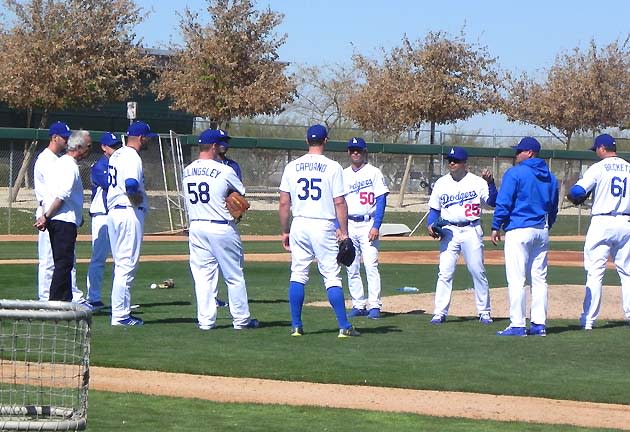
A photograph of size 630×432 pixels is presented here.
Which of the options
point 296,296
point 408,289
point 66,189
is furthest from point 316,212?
point 408,289

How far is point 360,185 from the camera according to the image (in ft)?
43.5

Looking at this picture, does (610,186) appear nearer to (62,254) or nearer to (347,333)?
(347,333)

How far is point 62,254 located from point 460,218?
410 centimetres

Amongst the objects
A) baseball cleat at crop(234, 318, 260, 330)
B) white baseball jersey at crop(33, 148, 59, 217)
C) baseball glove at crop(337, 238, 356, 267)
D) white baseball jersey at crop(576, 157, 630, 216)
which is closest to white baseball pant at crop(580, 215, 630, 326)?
white baseball jersey at crop(576, 157, 630, 216)

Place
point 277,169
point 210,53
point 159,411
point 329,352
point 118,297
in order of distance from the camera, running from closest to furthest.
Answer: point 159,411, point 329,352, point 118,297, point 277,169, point 210,53

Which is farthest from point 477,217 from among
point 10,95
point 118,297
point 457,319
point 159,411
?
point 10,95

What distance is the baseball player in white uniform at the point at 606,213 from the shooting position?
12047 mm

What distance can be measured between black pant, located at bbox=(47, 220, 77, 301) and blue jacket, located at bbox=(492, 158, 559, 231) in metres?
4.17

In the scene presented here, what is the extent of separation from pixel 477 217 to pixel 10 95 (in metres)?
27.9

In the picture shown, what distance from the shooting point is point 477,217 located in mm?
12602

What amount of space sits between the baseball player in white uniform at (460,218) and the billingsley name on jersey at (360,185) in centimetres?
86

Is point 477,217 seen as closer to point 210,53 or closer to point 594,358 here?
point 594,358

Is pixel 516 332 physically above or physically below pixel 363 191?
below

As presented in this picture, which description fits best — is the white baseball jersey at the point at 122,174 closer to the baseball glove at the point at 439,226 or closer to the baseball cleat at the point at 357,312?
the baseball cleat at the point at 357,312
